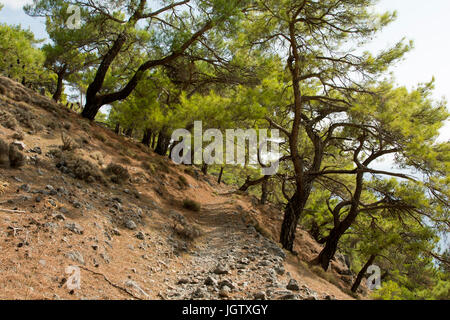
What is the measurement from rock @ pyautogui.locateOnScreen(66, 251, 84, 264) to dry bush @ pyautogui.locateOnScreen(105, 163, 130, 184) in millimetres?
4129

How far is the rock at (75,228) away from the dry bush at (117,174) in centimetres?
345

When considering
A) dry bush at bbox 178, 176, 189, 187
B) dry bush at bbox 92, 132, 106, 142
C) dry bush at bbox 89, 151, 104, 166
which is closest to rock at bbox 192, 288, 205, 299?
dry bush at bbox 89, 151, 104, 166

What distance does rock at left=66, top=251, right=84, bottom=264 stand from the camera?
10.9 ft

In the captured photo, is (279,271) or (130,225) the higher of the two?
(130,225)

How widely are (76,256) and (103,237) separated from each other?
950mm

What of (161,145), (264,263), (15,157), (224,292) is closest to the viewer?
A: (224,292)

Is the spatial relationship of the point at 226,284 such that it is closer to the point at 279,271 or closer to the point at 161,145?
the point at 279,271

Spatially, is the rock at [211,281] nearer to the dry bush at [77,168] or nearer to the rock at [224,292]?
the rock at [224,292]

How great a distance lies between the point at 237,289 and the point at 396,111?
602 centimetres

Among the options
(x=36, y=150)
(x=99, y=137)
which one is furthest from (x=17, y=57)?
(x=36, y=150)

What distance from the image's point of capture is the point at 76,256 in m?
3.39
